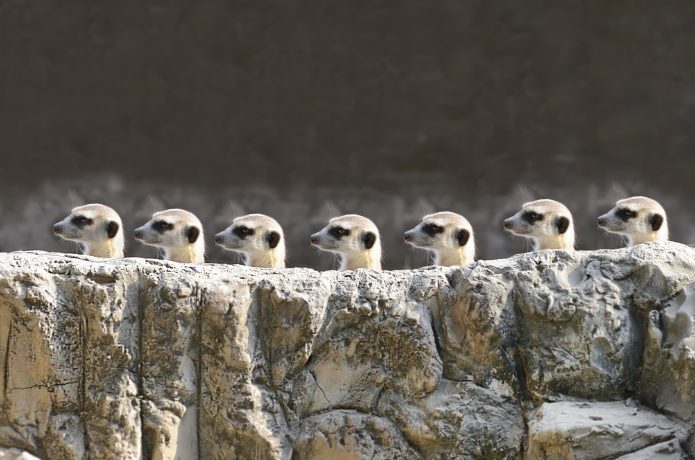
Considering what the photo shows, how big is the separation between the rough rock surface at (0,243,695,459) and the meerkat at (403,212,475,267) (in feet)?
6.33

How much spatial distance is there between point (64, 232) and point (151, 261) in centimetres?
206

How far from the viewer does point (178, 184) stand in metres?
7.86

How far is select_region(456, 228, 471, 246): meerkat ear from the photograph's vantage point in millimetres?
7082

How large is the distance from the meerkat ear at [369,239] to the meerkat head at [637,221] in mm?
1110

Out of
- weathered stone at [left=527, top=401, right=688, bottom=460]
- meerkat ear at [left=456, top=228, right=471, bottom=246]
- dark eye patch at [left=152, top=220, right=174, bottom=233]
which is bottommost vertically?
weathered stone at [left=527, top=401, right=688, bottom=460]

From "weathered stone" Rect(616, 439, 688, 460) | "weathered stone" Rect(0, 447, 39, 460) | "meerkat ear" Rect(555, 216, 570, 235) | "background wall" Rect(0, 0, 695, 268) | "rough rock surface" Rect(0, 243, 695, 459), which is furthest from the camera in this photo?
"background wall" Rect(0, 0, 695, 268)

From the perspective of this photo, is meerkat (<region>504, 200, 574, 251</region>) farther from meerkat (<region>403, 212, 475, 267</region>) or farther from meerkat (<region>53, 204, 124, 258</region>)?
meerkat (<region>53, 204, 124, 258</region>)

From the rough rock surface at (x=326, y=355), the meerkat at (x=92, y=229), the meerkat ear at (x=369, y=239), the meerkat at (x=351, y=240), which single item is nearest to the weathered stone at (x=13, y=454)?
the rough rock surface at (x=326, y=355)

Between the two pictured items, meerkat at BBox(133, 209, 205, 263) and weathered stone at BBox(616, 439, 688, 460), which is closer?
weathered stone at BBox(616, 439, 688, 460)

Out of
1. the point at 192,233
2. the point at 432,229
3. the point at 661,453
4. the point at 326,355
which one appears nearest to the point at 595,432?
the point at 661,453

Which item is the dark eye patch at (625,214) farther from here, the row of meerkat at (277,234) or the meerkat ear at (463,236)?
the meerkat ear at (463,236)

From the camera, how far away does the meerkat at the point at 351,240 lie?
7086 millimetres

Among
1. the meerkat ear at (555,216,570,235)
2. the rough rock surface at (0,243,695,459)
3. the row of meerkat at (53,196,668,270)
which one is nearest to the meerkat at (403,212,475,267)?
the row of meerkat at (53,196,668,270)

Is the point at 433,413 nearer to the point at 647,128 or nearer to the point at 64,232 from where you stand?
the point at 64,232
